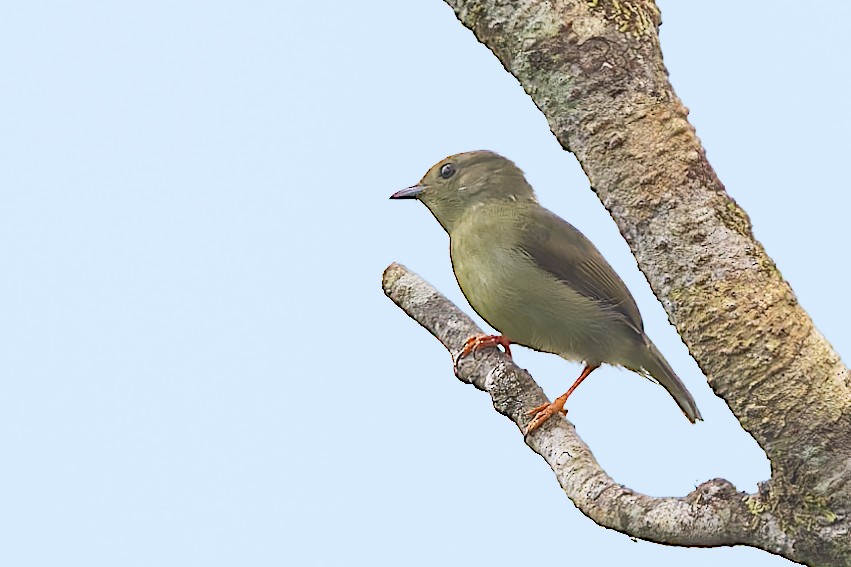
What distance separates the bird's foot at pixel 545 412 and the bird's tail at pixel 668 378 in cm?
59

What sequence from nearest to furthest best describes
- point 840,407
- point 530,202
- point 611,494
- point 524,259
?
point 840,407
point 611,494
point 524,259
point 530,202

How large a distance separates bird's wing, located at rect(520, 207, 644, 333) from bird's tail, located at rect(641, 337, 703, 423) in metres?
0.14

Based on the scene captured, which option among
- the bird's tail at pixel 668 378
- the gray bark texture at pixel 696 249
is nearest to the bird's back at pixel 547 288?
the bird's tail at pixel 668 378

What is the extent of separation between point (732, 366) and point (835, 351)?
40cm

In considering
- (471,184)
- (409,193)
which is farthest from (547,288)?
(409,193)

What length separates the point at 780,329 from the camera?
3.42 m

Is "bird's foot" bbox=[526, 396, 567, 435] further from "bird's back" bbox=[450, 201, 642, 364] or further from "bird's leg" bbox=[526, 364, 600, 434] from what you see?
"bird's back" bbox=[450, 201, 642, 364]

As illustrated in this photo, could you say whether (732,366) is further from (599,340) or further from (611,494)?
(599,340)

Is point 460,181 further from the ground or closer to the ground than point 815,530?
further from the ground

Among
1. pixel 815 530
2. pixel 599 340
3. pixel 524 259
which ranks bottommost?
pixel 815 530

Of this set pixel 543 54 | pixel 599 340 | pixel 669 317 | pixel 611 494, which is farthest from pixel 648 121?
pixel 599 340

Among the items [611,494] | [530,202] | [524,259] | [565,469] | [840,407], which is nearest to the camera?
[840,407]

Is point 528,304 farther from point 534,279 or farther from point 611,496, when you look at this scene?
point 611,496

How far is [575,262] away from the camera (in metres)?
5.01
